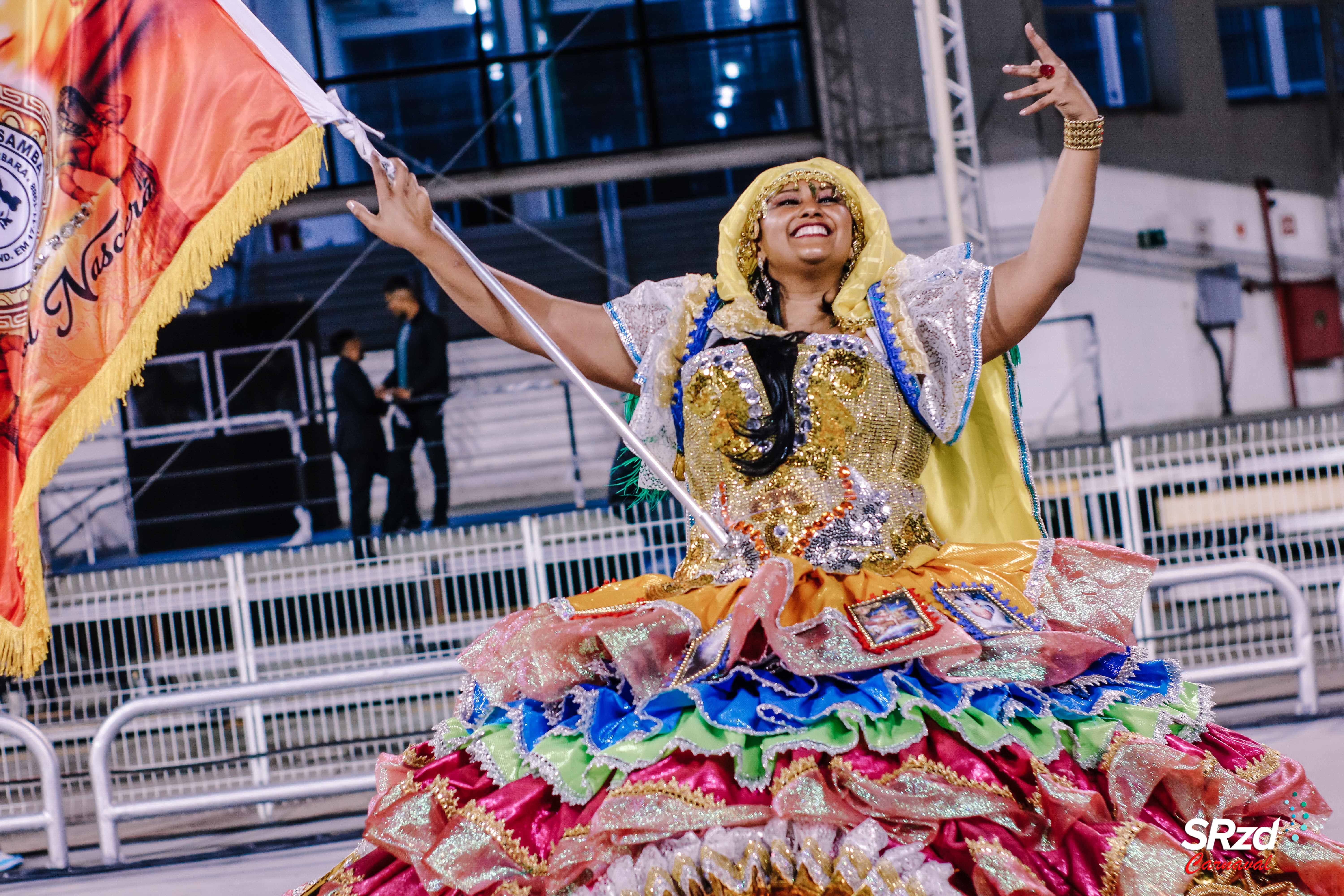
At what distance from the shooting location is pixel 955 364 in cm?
245

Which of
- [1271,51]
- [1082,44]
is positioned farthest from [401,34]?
[1271,51]

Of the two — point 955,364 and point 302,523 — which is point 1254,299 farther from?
point 955,364

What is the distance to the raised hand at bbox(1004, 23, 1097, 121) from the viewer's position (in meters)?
2.26

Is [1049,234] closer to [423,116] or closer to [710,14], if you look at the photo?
[710,14]

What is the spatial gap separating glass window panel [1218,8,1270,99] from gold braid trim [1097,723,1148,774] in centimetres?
1135

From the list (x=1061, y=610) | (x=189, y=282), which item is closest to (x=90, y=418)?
(x=189, y=282)

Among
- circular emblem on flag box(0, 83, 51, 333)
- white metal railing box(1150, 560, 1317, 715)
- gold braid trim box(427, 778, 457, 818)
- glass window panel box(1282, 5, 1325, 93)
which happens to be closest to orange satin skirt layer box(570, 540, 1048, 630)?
gold braid trim box(427, 778, 457, 818)

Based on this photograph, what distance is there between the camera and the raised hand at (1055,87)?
2260 mm

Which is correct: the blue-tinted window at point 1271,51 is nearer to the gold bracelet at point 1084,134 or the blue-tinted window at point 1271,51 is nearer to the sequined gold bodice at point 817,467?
the gold bracelet at point 1084,134

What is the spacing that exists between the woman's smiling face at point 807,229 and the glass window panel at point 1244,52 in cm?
1069

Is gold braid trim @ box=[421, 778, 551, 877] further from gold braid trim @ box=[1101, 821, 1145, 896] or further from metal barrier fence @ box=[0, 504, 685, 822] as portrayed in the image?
metal barrier fence @ box=[0, 504, 685, 822]

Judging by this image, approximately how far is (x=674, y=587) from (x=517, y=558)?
8.30 ft

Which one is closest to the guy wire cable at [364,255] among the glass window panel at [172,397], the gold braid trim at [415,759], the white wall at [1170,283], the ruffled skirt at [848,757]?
the glass window panel at [172,397]

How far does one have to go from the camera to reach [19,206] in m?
2.68
